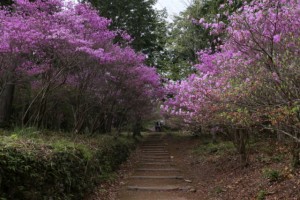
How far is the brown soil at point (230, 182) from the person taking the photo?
6.64 m

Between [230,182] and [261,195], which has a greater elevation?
[261,195]

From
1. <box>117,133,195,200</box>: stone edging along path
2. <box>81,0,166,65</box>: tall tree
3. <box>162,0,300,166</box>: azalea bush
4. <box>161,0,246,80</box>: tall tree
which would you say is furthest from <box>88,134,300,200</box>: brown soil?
<box>81,0,166,65</box>: tall tree

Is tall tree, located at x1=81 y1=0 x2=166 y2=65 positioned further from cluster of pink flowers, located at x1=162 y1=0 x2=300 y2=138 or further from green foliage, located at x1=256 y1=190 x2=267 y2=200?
green foliage, located at x1=256 y1=190 x2=267 y2=200

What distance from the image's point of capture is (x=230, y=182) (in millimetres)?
8719

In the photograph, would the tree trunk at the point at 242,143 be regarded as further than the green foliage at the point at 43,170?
Yes

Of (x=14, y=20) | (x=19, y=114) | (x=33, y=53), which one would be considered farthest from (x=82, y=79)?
(x=19, y=114)

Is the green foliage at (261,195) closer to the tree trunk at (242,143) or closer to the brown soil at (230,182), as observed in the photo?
the brown soil at (230,182)

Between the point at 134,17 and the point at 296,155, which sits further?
the point at 134,17

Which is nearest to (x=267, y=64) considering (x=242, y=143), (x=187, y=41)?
(x=242, y=143)

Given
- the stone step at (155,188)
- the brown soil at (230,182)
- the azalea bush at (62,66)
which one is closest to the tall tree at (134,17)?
the azalea bush at (62,66)

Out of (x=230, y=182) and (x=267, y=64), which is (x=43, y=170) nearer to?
(x=267, y=64)

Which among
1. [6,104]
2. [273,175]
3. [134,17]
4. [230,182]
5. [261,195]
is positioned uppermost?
[134,17]

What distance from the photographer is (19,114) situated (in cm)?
1252

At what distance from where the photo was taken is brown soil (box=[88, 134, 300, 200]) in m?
6.64
